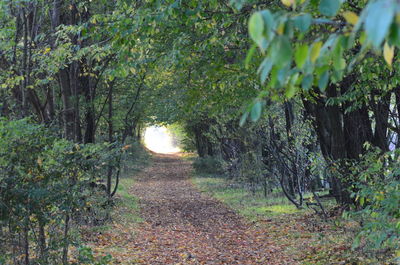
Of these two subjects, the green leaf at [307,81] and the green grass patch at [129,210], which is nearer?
the green leaf at [307,81]

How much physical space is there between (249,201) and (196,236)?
20.6 feet

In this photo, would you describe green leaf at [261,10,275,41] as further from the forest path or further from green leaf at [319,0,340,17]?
the forest path

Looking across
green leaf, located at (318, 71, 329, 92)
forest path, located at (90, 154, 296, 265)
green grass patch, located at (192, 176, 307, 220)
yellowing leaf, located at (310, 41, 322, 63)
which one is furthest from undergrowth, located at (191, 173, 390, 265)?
yellowing leaf, located at (310, 41, 322, 63)

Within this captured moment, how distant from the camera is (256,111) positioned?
211 cm

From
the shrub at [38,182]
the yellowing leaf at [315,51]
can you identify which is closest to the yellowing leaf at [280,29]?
the yellowing leaf at [315,51]

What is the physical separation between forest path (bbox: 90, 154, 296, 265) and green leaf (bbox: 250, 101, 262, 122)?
700 cm

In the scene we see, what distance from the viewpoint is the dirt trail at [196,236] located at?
9.38 metres

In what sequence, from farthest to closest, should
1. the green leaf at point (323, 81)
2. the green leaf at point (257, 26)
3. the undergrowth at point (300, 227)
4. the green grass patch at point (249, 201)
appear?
the green grass patch at point (249, 201)
the undergrowth at point (300, 227)
the green leaf at point (323, 81)
the green leaf at point (257, 26)

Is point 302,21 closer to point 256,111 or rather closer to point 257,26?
point 257,26

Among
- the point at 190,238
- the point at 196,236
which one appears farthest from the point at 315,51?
the point at 196,236

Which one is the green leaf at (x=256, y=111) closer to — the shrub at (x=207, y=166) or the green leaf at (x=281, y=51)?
the green leaf at (x=281, y=51)

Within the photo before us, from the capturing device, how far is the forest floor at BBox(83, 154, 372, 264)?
909cm

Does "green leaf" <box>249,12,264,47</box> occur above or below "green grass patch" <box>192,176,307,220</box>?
above

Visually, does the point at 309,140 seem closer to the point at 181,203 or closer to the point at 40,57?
the point at 181,203
